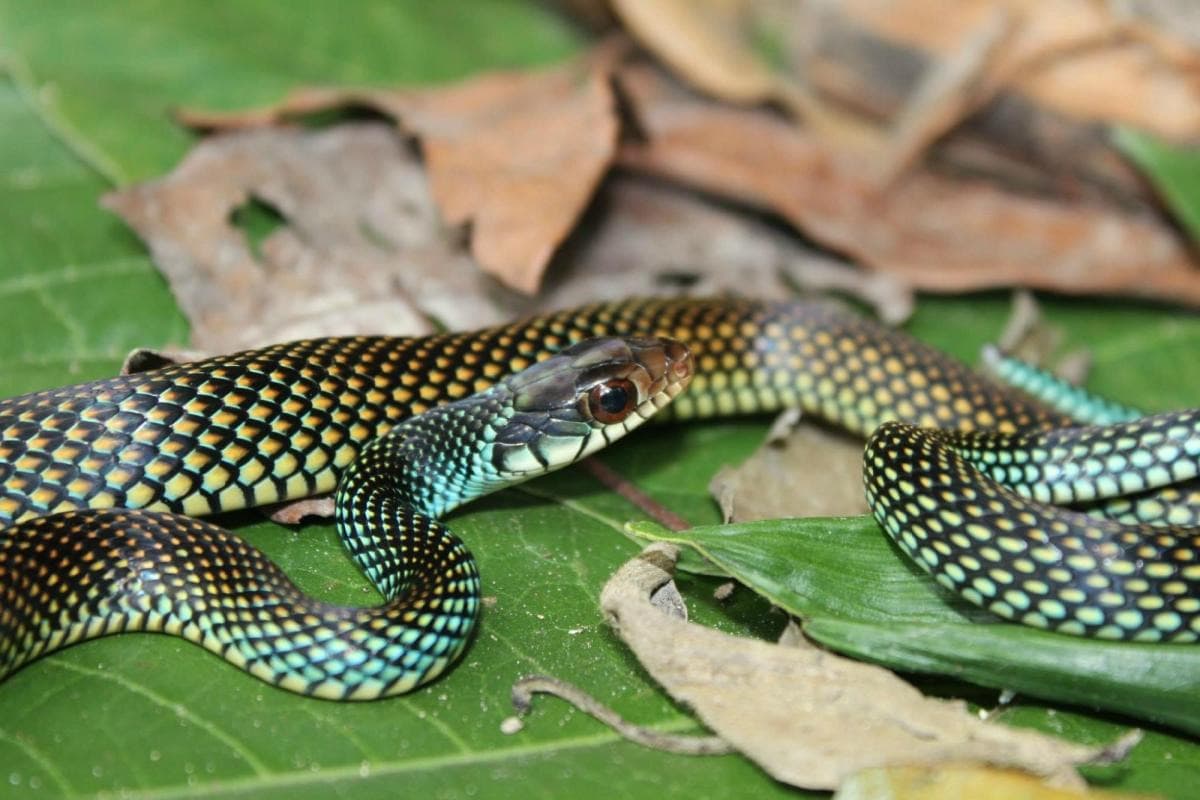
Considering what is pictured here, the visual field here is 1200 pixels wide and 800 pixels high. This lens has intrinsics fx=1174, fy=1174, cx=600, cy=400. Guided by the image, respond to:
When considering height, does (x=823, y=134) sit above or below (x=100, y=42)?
above

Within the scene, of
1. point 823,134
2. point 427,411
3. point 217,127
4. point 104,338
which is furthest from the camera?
point 823,134

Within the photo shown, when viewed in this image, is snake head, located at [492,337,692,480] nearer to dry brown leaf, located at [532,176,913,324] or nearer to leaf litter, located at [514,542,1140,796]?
leaf litter, located at [514,542,1140,796]

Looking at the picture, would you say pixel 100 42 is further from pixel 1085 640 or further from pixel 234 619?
pixel 1085 640

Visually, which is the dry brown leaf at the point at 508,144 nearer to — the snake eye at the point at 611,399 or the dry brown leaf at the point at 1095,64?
the snake eye at the point at 611,399

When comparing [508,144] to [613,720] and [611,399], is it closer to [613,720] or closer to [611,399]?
[611,399]

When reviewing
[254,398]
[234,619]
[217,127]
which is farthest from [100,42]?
[234,619]

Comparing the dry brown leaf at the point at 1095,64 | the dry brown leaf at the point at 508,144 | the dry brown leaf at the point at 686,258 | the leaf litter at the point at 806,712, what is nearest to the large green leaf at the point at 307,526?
the leaf litter at the point at 806,712

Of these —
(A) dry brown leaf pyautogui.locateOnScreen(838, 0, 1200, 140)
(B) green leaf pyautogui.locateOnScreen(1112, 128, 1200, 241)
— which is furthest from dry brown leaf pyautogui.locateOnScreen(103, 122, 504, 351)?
(B) green leaf pyautogui.locateOnScreen(1112, 128, 1200, 241)
